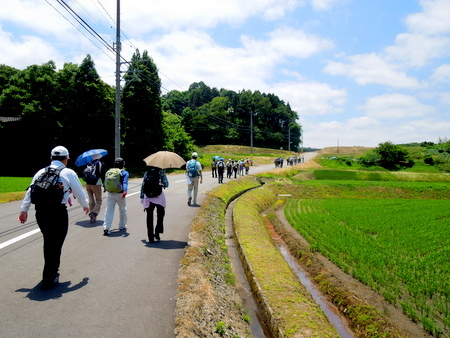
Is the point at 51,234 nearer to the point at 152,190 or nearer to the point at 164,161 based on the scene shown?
the point at 152,190

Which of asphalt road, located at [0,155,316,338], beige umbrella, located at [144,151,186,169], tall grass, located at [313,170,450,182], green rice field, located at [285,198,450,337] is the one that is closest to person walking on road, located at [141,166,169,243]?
beige umbrella, located at [144,151,186,169]

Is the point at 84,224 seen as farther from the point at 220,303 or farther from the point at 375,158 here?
the point at 375,158

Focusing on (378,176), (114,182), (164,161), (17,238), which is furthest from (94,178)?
(378,176)

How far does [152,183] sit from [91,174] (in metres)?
2.79

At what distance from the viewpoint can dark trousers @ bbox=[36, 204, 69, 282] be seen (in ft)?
14.5

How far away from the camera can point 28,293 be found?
14.1 ft

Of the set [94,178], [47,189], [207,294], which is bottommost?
[207,294]

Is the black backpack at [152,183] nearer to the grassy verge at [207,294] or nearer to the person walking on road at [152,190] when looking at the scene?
the person walking on road at [152,190]

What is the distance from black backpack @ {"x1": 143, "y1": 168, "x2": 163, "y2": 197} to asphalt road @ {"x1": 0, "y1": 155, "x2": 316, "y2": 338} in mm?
1192

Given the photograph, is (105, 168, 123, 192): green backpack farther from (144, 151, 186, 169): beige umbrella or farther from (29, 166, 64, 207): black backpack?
(29, 166, 64, 207): black backpack

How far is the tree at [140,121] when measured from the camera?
114 ft

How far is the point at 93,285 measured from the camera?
466 centimetres

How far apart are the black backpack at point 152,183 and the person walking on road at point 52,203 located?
84.0 inches

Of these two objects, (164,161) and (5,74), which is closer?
(164,161)
